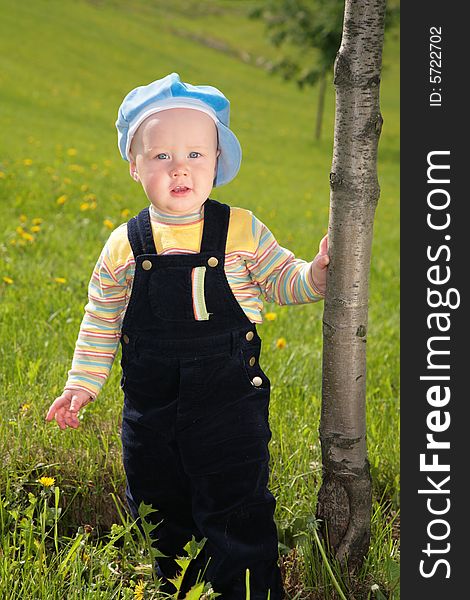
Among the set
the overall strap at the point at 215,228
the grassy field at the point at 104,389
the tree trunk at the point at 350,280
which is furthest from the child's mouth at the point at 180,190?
the grassy field at the point at 104,389

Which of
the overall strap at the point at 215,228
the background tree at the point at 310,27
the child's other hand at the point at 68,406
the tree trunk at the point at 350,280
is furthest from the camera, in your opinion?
the background tree at the point at 310,27

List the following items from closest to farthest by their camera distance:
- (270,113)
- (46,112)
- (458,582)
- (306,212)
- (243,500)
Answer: (458,582)
(243,500)
(306,212)
(46,112)
(270,113)

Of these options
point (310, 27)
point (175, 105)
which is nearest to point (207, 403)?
point (175, 105)

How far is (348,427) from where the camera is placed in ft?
7.88

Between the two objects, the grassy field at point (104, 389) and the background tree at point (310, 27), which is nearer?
the grassy field at point (104, 389)

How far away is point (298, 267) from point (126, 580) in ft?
3.55

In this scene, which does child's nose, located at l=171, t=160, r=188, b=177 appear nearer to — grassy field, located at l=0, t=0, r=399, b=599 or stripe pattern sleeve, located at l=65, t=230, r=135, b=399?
stripe pattern sleeve, located at l=65, t=230, r=135, b=399

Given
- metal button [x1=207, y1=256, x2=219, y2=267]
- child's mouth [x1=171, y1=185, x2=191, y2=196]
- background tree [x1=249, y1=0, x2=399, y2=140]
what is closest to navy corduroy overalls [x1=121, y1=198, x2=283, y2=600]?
metal button [x1=207, y1=256, x2=219, y2=267]

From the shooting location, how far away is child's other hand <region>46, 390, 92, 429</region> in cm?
246

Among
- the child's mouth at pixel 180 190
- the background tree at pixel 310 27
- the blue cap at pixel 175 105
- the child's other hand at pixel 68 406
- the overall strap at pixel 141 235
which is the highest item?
the background tree at pixel 310 27

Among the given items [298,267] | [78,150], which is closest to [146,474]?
[298,267]

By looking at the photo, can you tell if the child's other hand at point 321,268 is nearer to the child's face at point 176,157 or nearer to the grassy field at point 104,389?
Answer: the child's face at point 176,157

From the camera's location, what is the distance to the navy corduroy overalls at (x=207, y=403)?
2.28 m

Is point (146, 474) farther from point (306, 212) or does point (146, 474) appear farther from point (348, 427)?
point (306, 212)
